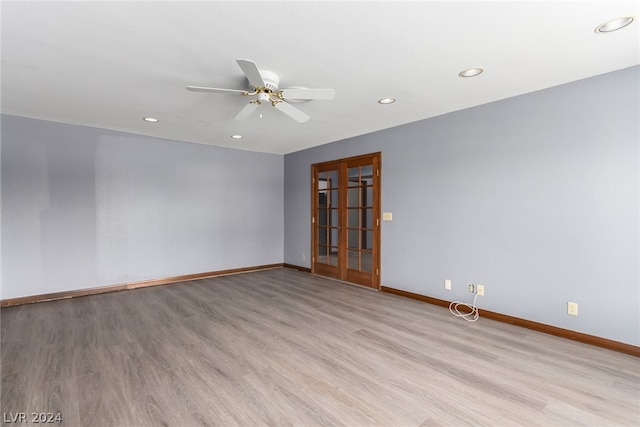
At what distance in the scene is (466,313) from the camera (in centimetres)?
353

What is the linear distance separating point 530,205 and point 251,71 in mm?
3020

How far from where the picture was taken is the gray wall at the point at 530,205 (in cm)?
258

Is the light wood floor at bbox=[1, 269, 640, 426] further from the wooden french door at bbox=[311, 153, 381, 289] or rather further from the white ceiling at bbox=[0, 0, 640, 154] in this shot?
the white ceiling at bbox=[0, 0, 640, 154]

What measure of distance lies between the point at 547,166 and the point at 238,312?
3764mm

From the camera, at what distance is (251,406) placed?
187 cm

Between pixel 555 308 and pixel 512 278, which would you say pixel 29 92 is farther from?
pixel 555 308

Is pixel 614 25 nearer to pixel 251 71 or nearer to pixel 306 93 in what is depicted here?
pixel 306 93

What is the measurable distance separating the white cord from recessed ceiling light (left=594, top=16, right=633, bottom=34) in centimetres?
269

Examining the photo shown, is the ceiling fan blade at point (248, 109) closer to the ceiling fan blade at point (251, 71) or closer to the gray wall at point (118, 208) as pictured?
the ceiling fan blade at point (251, 71)

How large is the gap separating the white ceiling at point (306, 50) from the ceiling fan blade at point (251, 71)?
195 millimetres

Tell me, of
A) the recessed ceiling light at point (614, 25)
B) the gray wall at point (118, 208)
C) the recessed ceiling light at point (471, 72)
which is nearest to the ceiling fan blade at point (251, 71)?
the recessed ceiling light at point (471, 72)

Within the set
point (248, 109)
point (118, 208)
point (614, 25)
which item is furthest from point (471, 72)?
point (118, 208)

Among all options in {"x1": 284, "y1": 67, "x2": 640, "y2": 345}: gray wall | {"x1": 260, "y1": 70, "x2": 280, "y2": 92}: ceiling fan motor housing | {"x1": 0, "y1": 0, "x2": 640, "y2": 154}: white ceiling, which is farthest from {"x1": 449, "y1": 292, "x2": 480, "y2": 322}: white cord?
{"x1": 260, "y1": 70, "x2": 280, "y2": 92}: ceiling fan motor housing

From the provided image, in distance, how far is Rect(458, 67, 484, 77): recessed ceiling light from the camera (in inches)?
102
